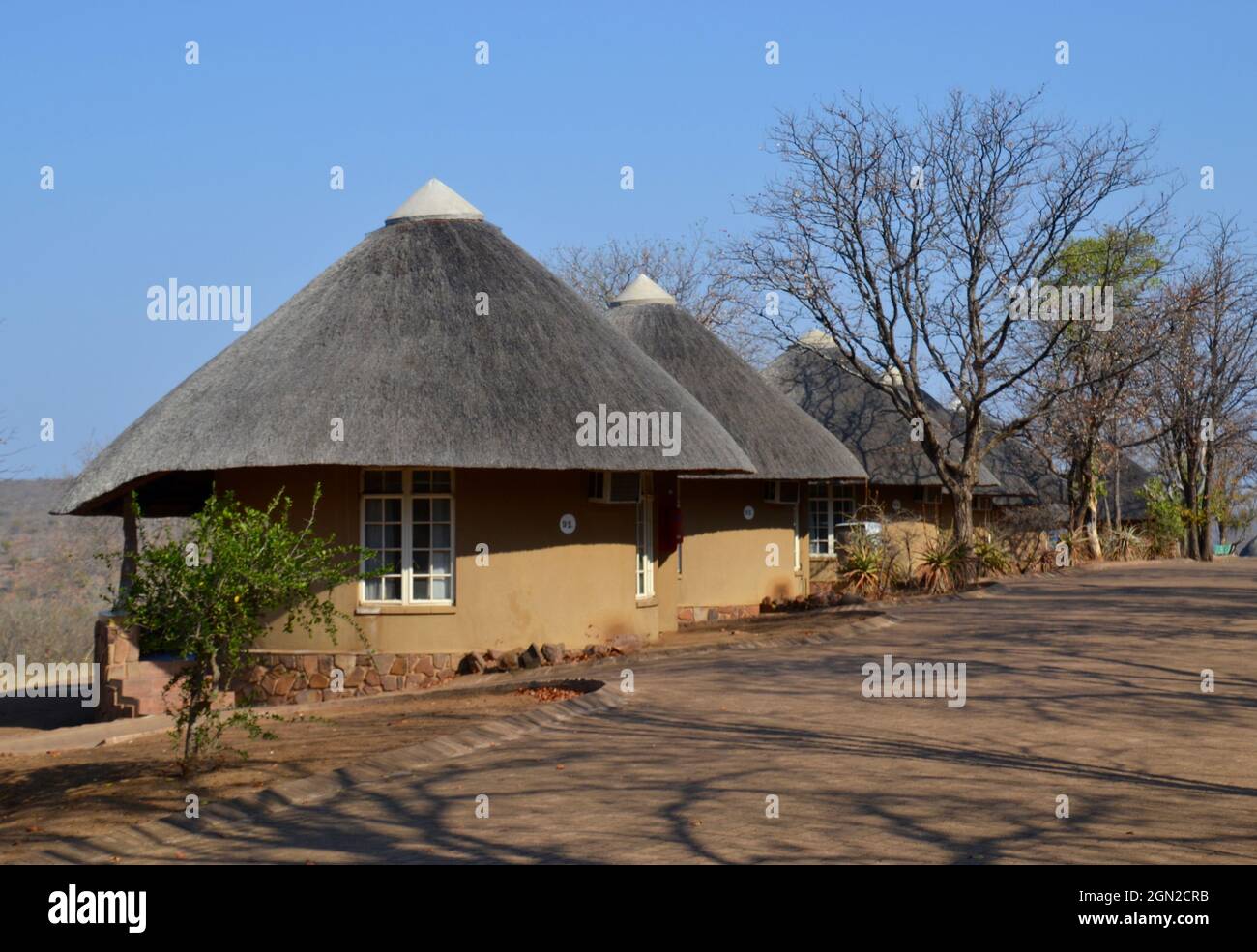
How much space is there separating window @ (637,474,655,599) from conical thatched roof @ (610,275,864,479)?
325 cm

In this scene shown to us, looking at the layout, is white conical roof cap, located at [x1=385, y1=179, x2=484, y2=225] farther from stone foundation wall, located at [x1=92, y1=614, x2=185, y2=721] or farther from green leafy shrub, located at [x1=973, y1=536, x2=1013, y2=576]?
green leafy shrub, located at [x1=973, y1=536, x2=1013, y2=576]

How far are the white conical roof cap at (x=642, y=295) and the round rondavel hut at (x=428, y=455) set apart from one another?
7360mm

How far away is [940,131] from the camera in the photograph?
2595cm

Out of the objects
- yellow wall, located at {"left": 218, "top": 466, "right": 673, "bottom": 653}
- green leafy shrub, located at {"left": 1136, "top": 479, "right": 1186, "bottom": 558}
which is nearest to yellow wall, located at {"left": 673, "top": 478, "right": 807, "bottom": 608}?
yellow wall, located at {"left": 218, "top": 466, "right": 673, "bottom": 653}

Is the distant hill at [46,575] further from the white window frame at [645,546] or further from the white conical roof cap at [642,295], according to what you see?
the white conical roof cap at [642,295]

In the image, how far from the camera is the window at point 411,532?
15.2 m

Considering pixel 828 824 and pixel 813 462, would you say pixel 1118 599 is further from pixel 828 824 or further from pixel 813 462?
pixel 828 824

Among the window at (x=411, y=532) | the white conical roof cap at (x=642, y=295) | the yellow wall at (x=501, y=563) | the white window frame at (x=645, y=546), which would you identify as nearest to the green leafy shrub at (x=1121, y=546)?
the white conical roof cap at (x=642, y=295)

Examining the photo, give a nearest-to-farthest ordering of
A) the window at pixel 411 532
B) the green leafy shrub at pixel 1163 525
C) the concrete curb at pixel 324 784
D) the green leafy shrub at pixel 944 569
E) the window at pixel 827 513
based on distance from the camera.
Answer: the concrete curb at pixel 324 784
the window at pixel 411 532
the green leafy shrub at pixel 944 569
the window at pixel 827 513
the green leafy shrub at pixel 1163 525

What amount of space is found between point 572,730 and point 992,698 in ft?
11.6

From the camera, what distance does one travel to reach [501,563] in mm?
15430

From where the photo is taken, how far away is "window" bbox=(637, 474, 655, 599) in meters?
17.9

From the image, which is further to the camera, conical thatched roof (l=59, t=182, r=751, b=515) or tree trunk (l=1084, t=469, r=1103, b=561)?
tree trunk (l=1084, t=469, r=1103, b=561)
